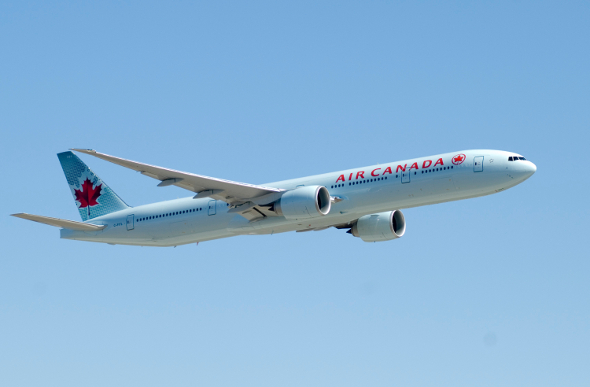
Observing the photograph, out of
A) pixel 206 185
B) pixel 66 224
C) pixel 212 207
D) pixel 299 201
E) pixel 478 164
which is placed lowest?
pixel 299 201

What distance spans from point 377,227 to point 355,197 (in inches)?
287

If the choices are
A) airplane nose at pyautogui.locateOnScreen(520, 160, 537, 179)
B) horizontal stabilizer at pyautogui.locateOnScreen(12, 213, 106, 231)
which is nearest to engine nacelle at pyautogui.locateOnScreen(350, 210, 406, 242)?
airplane nose at pyautogui.locateOnScreen(520, 160, 537, 179)

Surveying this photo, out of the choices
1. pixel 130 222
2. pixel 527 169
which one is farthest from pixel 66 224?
pixel 527 169

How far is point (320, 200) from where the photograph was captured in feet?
153

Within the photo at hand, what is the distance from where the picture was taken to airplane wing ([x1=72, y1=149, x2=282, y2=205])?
4412 centimetres

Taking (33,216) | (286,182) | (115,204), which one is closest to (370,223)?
(286,182)

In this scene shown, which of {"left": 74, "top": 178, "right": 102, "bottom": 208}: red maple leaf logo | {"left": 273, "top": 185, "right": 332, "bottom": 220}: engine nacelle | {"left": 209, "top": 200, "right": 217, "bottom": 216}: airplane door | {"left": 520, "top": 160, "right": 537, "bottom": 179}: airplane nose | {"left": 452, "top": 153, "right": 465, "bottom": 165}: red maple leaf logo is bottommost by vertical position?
{"left": 273, "top": 185, "right": 332, "bottom": 220}: engine nacelle

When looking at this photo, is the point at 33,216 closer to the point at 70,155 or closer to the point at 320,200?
the point at 70,155

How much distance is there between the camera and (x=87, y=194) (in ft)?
192

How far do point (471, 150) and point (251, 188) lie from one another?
42.5 feet

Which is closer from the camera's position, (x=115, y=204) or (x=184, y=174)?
(x=184, y=174)

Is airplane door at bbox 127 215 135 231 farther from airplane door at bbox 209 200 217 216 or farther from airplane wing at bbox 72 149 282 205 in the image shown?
airplane wing at bbox 72 149 282 205

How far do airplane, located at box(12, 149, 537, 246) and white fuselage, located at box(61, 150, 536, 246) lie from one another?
0.18ft

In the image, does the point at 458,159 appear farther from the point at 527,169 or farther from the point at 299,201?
the point at 299,201
